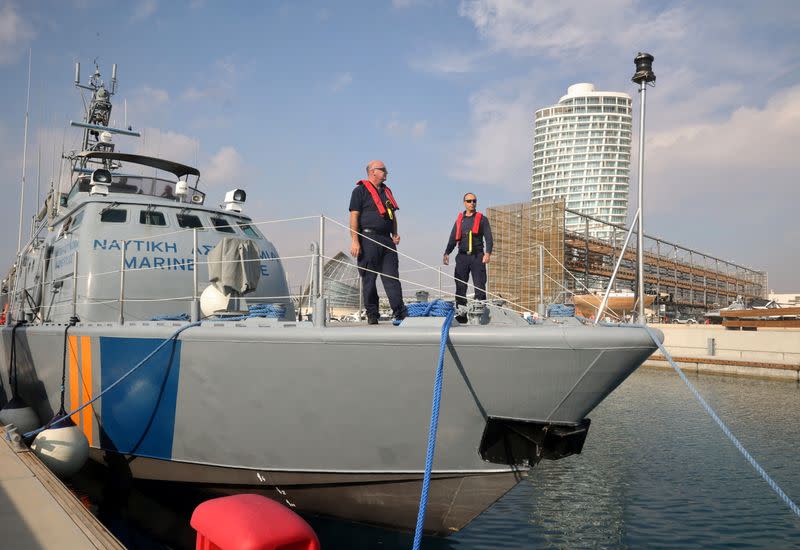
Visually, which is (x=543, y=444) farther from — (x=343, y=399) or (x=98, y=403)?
(x=98, y=403)

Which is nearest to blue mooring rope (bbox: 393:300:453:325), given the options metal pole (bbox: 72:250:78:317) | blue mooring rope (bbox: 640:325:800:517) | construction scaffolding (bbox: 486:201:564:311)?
blue mooring rope (bbox: 640:325:800:517)

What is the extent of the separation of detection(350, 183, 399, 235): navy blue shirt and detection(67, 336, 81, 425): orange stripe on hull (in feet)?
12.0

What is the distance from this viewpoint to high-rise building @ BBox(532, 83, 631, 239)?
115 m

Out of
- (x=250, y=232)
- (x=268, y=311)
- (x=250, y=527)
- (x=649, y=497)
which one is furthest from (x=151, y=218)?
(x=649, y=497)

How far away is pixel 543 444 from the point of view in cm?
409

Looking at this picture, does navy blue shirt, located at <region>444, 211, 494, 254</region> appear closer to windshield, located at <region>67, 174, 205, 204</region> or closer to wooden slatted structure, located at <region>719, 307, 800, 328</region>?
windshield, located at <region>67, 174, 205, 204</region>

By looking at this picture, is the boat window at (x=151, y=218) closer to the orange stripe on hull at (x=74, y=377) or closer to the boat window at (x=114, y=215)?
the boat window at (x=114, y=215)

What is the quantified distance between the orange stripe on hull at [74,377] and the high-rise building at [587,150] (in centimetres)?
11667

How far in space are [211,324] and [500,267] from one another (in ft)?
72.9

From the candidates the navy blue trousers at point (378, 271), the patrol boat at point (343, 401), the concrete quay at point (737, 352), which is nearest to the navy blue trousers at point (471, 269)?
the navy blue trousers at point (378, 271)

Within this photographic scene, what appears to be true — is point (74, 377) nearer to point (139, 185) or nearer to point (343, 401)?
point (139, 185)

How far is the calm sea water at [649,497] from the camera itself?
5.12m

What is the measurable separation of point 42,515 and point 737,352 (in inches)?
803

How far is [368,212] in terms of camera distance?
5.03 m
